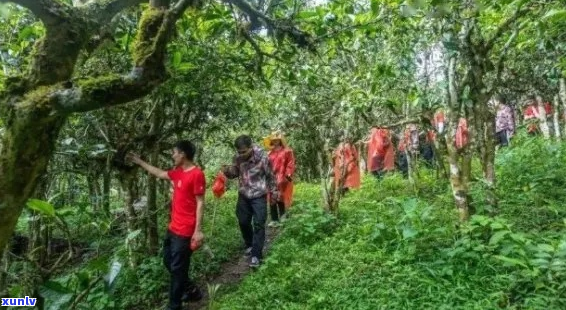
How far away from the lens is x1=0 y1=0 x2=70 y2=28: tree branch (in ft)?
6.61

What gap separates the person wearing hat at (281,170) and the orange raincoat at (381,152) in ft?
10.9

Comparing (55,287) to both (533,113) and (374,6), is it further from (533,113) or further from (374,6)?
(533,113)

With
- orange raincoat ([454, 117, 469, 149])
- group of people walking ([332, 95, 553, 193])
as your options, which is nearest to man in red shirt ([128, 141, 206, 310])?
orange raincoat ([454, 117, 469, 149])

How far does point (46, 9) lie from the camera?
209 centimetres

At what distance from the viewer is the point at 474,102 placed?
5.63 meters

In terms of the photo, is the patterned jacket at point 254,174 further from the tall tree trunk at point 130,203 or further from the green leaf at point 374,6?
the green leaf at point 374,6

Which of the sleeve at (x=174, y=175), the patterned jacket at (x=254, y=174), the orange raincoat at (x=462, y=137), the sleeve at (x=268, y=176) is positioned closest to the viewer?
the sleeve at (x=174, y=175)

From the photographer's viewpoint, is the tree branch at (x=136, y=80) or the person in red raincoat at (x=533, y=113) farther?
the person in red raincoat at (x=533, y=113)

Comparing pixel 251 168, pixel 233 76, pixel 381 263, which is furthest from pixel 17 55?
pixel 381 263

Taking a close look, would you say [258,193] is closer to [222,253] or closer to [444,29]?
[222,253]

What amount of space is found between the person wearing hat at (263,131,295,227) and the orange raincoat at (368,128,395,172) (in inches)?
131

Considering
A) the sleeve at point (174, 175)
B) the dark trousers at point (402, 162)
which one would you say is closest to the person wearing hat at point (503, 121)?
the dark trousers at point (402, 162)

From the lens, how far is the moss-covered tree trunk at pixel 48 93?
6.54 feet

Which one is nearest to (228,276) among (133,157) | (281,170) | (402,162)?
(133,157)
